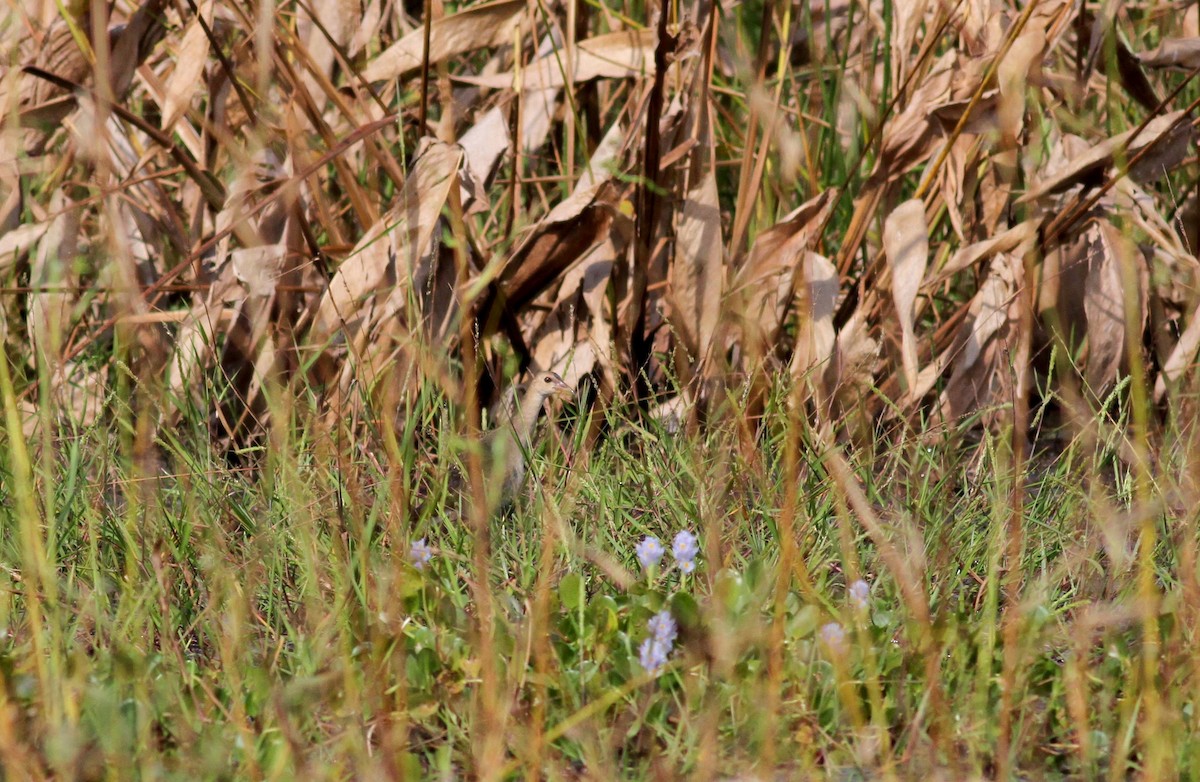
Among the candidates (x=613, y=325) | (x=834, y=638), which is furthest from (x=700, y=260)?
(x=834, y=638)

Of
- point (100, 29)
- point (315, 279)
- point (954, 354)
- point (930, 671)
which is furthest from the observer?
point (315, 279)

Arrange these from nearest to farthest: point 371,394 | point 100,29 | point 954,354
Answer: point 100,29
point 371,394
point 954,354

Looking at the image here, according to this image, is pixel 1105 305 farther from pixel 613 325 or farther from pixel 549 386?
pixel 549 386

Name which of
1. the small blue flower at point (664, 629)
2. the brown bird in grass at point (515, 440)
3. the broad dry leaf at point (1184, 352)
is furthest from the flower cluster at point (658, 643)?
the broad dry leaf at point (1184, 352)

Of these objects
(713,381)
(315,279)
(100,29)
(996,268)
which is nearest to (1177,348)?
(996,268)

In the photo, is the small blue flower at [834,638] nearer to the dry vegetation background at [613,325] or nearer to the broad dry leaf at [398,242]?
the dry vegetation background at [613,325]

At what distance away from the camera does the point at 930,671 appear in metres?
1.26

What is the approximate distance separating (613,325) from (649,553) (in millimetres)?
874

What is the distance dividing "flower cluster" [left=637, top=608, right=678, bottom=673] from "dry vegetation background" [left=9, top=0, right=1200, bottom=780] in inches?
1.2

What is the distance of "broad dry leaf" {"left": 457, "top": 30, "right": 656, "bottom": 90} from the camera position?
2.28m

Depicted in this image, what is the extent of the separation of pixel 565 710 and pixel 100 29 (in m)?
0.98

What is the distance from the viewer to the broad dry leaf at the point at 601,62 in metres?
2.28

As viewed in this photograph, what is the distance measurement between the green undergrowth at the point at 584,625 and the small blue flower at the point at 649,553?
0.08 ft

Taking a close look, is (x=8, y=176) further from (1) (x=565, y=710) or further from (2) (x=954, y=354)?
(2) (x=954, y=354)
